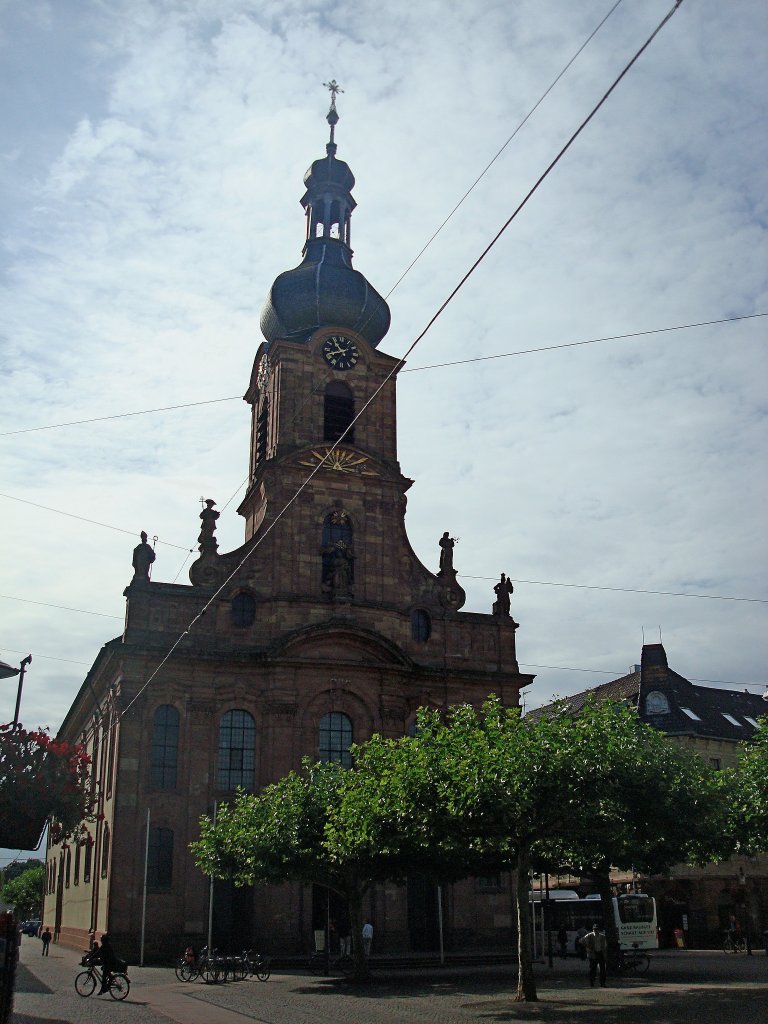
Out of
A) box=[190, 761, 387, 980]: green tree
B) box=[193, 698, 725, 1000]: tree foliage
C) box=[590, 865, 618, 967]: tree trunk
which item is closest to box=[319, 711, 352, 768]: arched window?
box=[193, 698, 725, 1000]: tree foliage

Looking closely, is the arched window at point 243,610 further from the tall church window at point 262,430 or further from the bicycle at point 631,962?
the bicycle at point 631,962

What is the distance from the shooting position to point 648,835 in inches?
1048

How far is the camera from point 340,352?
160 ft

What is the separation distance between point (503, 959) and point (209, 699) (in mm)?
14708

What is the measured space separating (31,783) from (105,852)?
18748 millimetres

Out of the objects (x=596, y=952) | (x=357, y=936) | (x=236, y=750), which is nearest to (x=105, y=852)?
(x=236, y=750)

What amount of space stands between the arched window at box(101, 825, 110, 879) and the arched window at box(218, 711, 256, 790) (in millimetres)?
4517

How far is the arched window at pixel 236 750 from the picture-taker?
4119 centimetres

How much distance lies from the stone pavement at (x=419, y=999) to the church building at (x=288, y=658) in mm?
5130

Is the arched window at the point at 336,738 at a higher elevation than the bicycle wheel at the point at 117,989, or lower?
higher

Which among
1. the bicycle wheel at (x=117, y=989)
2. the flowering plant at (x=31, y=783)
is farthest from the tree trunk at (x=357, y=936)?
the flowering plant at (x=31, y=783)

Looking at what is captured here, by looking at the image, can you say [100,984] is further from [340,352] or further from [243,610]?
[340,352]

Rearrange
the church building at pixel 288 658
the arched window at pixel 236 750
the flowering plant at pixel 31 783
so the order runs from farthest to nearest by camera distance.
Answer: the arched window at pixel 236 750
the church building at pixel 288 658
the flowering plant at pixel 31 783

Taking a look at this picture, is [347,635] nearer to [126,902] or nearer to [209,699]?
[209,699]
